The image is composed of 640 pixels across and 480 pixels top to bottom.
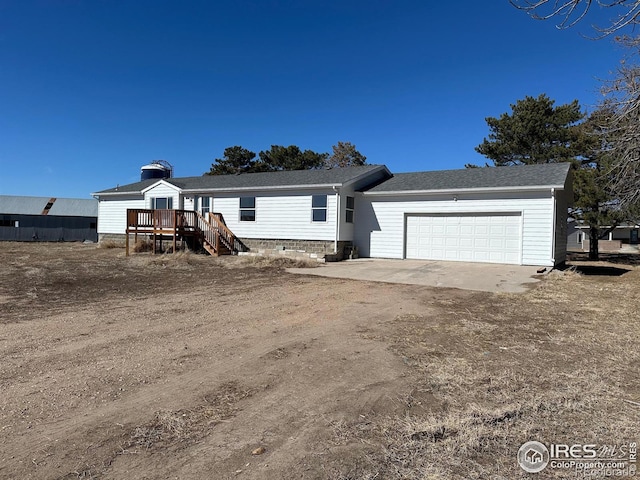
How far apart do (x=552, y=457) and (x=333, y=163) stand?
132 ft

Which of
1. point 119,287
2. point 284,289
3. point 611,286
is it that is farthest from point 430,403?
point 611,286

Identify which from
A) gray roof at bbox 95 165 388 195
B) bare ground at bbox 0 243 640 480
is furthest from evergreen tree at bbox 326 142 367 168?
bare ground at bbox 0 243 640 480

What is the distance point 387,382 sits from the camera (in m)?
3.88

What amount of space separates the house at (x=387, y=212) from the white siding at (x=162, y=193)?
54 mm

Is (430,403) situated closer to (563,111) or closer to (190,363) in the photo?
(190,363)

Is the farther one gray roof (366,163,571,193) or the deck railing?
the deck railing

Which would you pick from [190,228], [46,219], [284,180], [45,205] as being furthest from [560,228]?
[45,205]

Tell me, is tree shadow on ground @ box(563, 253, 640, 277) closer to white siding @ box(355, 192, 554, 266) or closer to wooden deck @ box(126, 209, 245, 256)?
white siding @ box(355, 192, 554, 266)

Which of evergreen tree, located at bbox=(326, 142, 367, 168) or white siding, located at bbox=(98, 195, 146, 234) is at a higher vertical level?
evergreen tree, located at bbox=(326, 142, 367, 168)

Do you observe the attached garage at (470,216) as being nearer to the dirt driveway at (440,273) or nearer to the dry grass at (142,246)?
the dirt driveway at (440,273)

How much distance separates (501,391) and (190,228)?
17576 mm

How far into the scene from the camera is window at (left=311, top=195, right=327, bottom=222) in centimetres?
1717

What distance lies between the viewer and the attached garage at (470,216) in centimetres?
1412

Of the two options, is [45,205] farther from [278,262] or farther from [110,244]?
[278,262]
